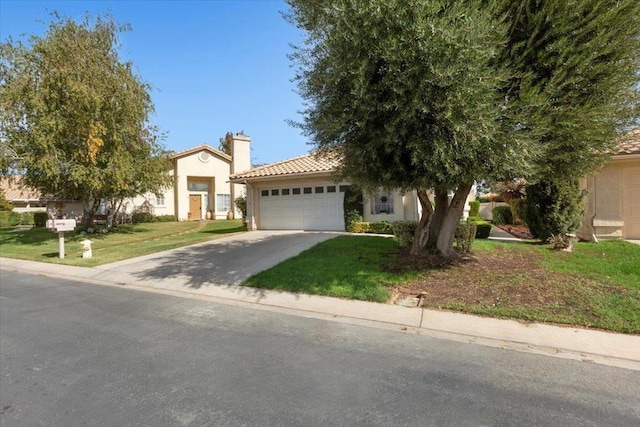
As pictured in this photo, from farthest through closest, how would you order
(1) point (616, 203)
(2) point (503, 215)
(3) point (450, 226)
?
(2) point (503, 215) < (1) point (616, 203) < (3) point (450, 226)

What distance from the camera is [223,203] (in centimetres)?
3095

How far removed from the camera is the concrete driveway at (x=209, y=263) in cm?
888

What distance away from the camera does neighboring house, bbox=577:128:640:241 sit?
1166 centimetres

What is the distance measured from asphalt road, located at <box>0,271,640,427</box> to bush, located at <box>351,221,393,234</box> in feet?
31.9

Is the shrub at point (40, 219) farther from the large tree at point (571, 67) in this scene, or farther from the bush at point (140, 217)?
the large tree at point (571, 67)

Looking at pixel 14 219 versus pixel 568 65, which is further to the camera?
pixel 14 219

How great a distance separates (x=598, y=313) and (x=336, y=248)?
6.77 m

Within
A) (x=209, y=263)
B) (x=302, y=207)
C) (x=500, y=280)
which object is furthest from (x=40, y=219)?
(x=500, y=280)

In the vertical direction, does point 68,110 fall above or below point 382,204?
above

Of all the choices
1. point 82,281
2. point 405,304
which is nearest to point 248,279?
point 405,304

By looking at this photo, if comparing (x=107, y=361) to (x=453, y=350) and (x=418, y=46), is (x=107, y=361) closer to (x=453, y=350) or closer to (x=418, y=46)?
(x=453, y=350)

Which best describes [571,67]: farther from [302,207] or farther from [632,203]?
[302,207]

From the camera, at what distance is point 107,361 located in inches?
168

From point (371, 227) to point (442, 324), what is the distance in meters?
9.94
